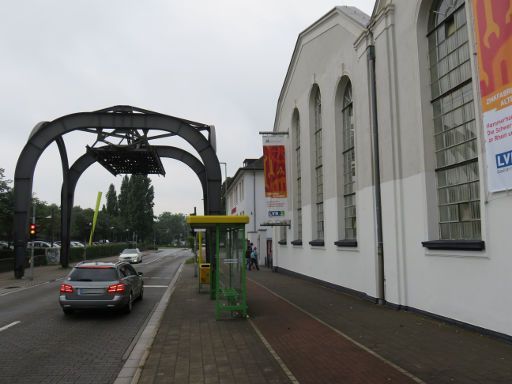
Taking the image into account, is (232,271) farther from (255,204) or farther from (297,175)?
(255,204)

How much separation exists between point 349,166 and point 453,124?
612cm

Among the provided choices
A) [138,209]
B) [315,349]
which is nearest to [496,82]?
[315,349]

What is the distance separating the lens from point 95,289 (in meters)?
11.5

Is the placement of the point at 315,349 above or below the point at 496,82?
below

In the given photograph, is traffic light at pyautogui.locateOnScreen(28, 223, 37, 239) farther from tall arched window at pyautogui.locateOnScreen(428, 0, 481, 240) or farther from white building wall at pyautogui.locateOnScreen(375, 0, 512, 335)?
tall arched window at pyautogui.locateOnScreen(428, 0, 481, 240)

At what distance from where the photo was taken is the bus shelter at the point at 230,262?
1121cm

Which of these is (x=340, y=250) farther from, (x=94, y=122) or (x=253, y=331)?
(x=94, y=122)

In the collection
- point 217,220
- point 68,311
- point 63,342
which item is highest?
point 217,220

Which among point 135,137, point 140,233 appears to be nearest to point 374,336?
point 135,137

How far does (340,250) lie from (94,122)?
1427cm

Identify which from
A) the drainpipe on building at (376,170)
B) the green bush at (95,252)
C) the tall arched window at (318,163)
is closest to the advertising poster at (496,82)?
the drainpipe on building at (376,170)

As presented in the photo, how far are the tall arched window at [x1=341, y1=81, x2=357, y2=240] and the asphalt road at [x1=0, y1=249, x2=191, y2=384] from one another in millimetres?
7112

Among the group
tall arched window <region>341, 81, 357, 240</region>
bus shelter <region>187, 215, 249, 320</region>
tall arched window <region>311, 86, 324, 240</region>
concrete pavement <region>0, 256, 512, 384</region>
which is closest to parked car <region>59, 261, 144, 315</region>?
concrete pavement <region>0, 256, 512, 384</region>

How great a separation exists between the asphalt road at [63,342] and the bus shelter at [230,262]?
6.84ft
